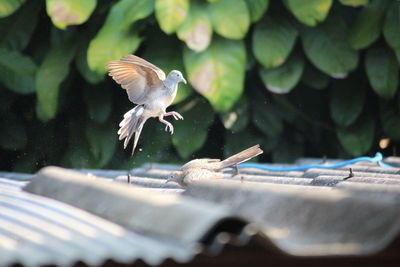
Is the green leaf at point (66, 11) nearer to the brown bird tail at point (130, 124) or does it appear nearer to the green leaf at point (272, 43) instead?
the green leaf at point (272, 43)

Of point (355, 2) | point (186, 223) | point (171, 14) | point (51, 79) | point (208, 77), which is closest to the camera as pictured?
point (186, 223)

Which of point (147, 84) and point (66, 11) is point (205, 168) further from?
point (66, 11)

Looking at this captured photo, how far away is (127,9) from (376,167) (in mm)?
3860

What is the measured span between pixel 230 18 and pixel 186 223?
5.75 m

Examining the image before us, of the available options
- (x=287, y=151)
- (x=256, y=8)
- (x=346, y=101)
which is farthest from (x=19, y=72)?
(x=346, y=101)

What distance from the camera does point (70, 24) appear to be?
26.3 ft

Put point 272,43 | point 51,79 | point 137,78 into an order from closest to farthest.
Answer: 1. point 137,78
2. point 272,43
3. point 51,79

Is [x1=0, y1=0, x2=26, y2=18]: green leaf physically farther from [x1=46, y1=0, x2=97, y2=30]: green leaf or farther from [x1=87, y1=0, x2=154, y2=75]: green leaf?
[x1=87, y1=0, x2=154, y2=75]: green leaf

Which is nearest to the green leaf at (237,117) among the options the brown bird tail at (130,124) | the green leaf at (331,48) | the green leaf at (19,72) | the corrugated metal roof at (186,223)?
the green leaf at (331,48)

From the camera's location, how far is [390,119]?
8555mm

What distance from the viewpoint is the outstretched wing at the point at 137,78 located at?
14.6 ft

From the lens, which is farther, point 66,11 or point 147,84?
point 66,11

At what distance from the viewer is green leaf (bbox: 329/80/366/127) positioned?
8.61 metres

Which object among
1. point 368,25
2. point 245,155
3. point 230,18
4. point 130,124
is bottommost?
point 368,25
